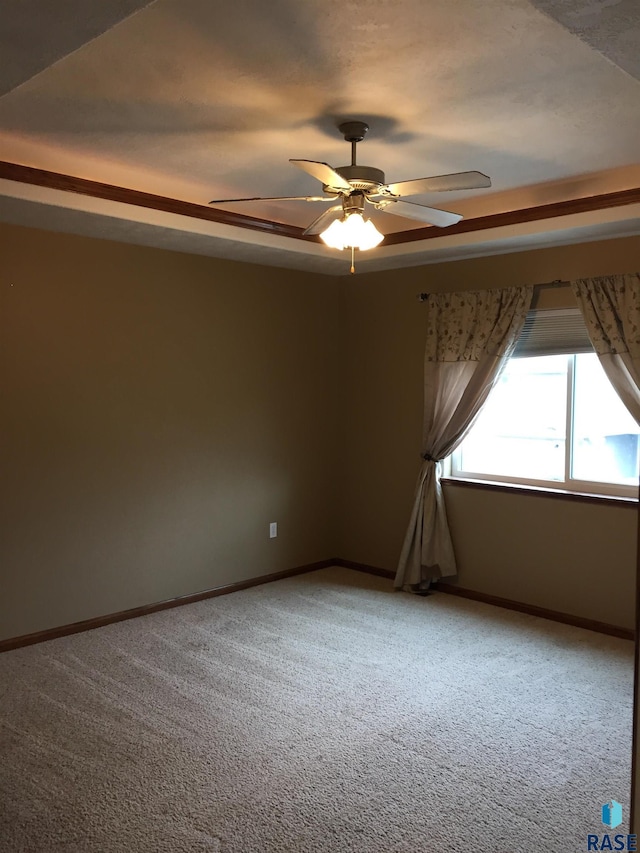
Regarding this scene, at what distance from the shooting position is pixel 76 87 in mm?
2771

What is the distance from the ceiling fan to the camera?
295cm

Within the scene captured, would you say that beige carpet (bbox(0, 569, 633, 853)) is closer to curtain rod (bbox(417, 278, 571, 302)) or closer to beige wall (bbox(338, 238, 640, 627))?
beige wall (bbox(338, 238, 640, 627))

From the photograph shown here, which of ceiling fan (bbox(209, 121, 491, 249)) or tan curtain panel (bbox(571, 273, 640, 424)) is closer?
ceiling fan (bbox(209, 121, 491, 249))

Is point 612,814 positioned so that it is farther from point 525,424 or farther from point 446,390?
point 446,390

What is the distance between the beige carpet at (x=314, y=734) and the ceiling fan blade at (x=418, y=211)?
7.59 feet

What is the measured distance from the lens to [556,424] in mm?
4695

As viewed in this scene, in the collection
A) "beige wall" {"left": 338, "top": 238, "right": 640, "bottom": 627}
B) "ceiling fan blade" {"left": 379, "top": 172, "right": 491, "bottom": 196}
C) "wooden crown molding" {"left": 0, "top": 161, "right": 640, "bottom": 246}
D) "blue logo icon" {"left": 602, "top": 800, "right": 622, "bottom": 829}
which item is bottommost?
"blue logo icon" {"left": 602, "top": 800, "right": 622, "bottom": 829}

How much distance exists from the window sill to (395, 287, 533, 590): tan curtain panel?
0.18 meters

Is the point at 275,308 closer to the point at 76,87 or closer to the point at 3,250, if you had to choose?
the point at 3,250

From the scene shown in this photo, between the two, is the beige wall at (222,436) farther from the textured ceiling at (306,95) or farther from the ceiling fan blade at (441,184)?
the ceiling fan blade at (441,184)

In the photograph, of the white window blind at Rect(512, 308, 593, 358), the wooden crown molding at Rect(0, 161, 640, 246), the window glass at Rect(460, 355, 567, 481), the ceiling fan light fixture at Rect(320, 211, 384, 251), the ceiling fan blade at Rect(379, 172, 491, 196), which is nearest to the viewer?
the ceiling fan blade at Rect(379, 172, 491, 196)

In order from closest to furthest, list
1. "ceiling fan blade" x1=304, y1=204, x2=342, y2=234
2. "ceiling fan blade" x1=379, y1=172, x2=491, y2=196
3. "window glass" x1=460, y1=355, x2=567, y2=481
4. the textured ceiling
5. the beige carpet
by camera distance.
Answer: the textured ceiling, the beige carpet, "ceiling fan blade" x1=379, y1=172, x2=491, y2=196, "ceiling fan blade" x1=304, y1=204, x2=342, y2=234, "window glass" x1=460, y1=355, x2=567, y2=481

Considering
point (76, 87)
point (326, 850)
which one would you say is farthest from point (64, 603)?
point (76, 87)

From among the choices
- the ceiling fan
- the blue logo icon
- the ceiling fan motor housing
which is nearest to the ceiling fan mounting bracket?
the ceiling fan
